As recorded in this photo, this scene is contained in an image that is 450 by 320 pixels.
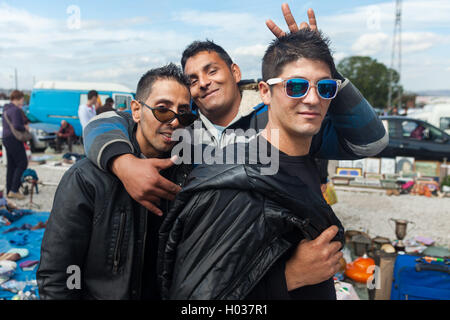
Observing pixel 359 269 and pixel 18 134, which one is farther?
pixel 18 134

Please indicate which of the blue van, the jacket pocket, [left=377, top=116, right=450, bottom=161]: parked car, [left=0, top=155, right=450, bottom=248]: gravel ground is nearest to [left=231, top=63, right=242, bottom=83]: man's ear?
the jacket pocket

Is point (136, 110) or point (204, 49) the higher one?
point (204, 49)

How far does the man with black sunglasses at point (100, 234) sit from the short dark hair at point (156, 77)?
7cm

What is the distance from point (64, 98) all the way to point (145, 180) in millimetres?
18129

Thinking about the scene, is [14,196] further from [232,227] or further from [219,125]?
[232,227]

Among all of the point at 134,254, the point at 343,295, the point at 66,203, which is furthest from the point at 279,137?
the point at 343,295

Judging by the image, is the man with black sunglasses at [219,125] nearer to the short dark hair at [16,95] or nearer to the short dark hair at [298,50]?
the short dark hair at [298,50]

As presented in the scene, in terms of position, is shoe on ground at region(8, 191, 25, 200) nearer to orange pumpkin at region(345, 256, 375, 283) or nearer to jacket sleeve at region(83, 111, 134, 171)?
orange pumpkin at region(345, 256, 375, 283)

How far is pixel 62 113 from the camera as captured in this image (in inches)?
690

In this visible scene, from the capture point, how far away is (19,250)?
4973 millimetres

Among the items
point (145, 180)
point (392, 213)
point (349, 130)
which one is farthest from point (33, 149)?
point (349, 130)

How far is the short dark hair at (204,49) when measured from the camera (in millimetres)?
2477

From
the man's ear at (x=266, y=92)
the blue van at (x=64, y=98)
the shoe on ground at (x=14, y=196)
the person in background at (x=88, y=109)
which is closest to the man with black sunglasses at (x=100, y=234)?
the man's ear at (x=266, y=92)
